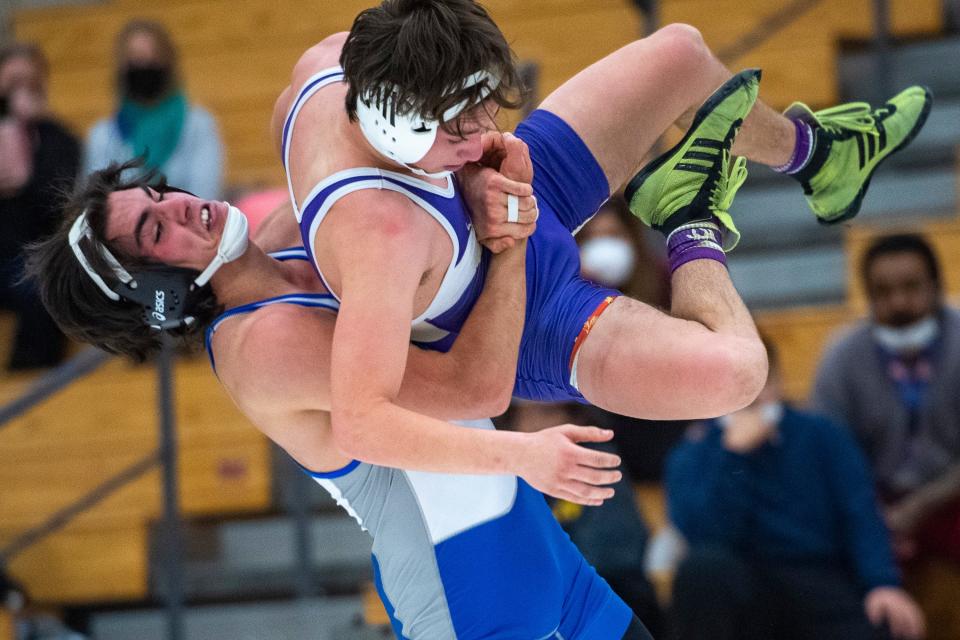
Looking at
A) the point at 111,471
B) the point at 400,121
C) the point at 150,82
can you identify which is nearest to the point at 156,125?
the point at 150,82

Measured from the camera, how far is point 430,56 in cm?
248

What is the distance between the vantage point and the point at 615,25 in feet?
19.4

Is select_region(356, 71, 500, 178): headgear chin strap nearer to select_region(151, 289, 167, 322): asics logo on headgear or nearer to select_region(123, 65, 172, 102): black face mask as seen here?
select_region(151, 289, 167, 322): asics logo on headgear

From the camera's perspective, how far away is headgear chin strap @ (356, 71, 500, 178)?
2.51 meters

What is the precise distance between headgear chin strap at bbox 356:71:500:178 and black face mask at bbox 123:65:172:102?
3063mm

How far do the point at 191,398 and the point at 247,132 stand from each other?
5.78ft

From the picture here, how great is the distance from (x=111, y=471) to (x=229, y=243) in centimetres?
198

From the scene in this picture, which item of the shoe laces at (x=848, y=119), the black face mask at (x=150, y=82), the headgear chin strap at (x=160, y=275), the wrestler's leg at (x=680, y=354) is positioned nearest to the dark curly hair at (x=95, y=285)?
the headgear chin strap at (x=160, y=275)

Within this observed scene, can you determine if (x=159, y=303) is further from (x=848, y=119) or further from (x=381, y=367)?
(x=848, y=119)

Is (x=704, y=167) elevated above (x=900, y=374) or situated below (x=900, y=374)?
above

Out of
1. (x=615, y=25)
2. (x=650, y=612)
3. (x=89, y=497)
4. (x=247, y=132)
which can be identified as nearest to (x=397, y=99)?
(x=650, y=612)

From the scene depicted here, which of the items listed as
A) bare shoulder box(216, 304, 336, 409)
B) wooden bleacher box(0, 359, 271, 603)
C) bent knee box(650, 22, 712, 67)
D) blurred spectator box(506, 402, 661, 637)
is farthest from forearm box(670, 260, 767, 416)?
wooden bleacher box(0, 359, 271, 603)

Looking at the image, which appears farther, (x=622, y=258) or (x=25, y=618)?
(x=622, y=258)

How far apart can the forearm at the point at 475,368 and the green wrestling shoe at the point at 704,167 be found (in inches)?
15.3
